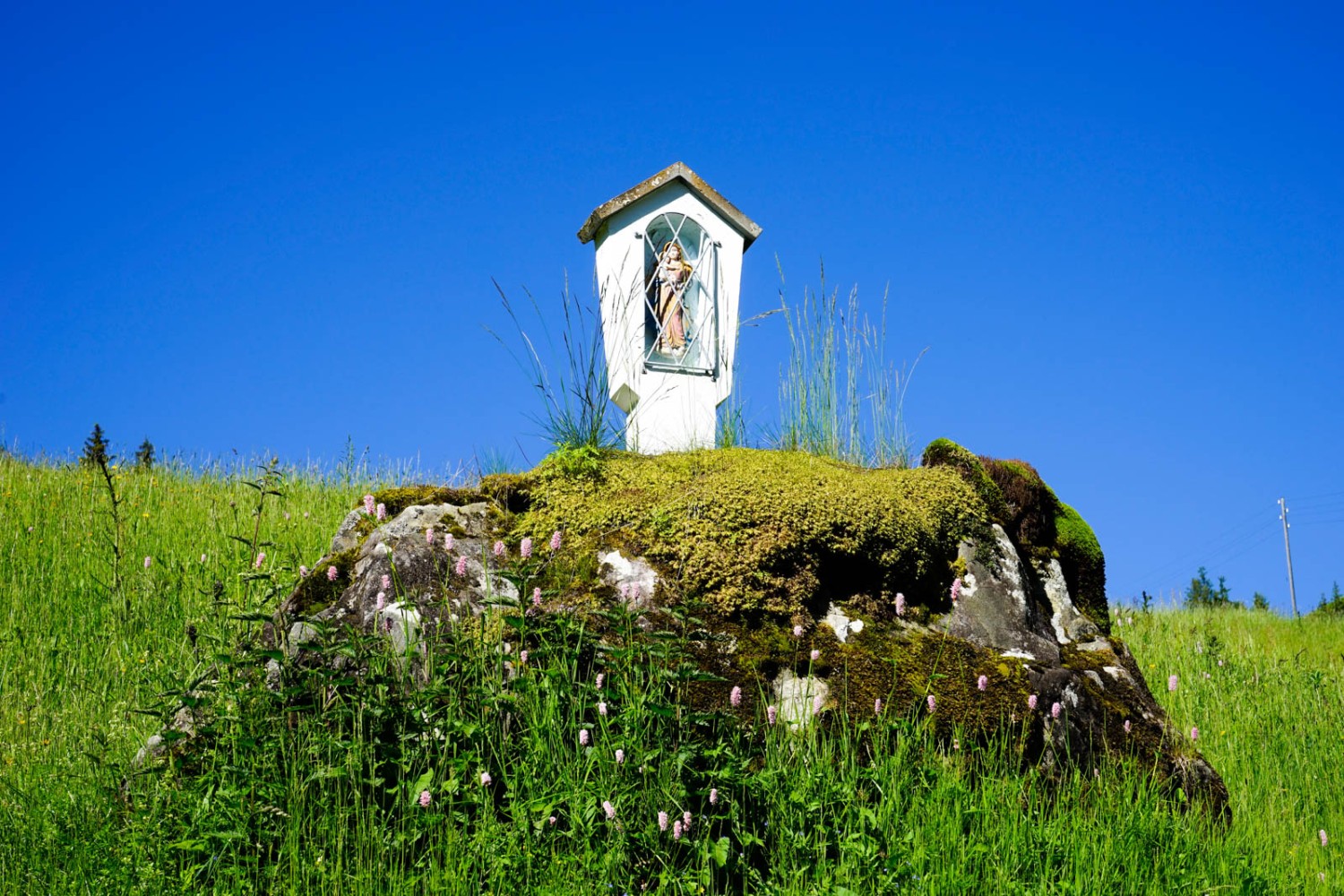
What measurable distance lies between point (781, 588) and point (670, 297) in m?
3.33

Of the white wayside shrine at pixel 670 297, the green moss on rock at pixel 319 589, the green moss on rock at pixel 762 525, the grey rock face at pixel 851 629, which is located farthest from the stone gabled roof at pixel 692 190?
the green moss on rock at pixel 319 589

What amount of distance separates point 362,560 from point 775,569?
6.68ft

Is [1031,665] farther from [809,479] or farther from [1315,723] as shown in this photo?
[1315,723]

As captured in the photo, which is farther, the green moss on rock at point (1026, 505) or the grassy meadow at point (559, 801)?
the green moss on rock at point (1026, 505)

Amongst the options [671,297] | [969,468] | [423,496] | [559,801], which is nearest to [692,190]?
[671,297]

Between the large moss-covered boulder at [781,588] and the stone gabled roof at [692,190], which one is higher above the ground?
the stone gabled roof at [692,190]

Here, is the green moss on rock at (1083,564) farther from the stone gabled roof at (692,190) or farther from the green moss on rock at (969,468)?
the stone gabled roof at (692,190)

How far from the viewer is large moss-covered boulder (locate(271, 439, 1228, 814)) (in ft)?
14.4

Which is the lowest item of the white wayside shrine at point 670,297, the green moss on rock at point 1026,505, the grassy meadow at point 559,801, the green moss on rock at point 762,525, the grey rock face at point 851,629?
the grassy meadow at point 559,801

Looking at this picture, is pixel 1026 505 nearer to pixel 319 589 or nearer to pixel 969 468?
pixel 969 468

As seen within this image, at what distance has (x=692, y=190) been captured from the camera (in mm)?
7445

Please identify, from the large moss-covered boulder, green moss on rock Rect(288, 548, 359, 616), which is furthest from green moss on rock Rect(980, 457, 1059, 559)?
green moss on rock Rect(288, 548, 359, 616)

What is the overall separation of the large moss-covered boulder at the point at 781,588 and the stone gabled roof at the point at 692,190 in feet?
8.09

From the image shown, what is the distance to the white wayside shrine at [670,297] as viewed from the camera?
22.6ft
